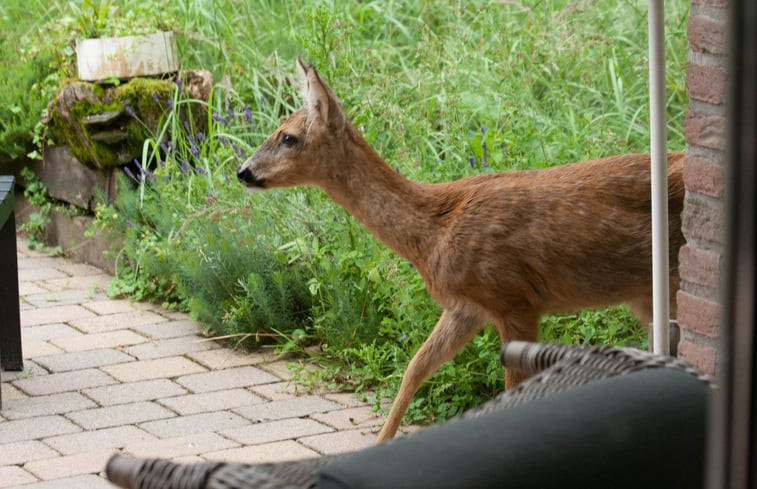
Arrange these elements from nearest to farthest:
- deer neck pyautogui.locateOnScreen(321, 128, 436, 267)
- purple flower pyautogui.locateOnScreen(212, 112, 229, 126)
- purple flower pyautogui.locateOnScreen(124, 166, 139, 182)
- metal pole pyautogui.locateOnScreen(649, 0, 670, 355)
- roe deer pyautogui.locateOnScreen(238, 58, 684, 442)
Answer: metal pole pyautogui.locateOnScreen(649, 0, 670, 355), roe deer pyautogui.locateOnScreen(238, 58, 684, 442), deer neck pyautogui.locateOnScreen(321, 128, 436, 267), purple flower pyautogui.locateOnScreen(212, 112, 229, 126), purple flower pyautogui.locateOnScreen(124, 166, 139, 182)

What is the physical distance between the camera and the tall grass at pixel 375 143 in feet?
17.7

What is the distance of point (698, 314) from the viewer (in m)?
3.49

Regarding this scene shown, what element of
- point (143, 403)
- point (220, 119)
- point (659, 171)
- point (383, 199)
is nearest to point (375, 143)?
point (220, 119)

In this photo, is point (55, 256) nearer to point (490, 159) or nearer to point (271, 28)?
point (271, 28)

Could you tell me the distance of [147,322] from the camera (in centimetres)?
657

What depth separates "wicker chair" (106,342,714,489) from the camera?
1.72 m

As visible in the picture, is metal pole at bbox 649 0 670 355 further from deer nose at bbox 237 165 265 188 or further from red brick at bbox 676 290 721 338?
deer nose at bbox 237 165 265 188

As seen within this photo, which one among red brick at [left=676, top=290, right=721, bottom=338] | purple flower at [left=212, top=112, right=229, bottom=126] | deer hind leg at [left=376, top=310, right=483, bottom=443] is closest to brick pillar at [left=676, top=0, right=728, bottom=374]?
red brick at [left=676, top=290, right=721, bottom=338]

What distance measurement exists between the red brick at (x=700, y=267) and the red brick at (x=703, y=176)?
19 cm

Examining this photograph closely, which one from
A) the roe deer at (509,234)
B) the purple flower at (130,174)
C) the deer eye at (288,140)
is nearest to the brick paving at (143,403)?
the roe deer at (509,234)

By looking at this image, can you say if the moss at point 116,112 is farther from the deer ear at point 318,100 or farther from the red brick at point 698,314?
the red brick at point 698,314

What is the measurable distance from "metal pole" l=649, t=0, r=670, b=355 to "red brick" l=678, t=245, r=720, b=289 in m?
0.33

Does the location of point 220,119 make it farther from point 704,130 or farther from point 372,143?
point 704,130

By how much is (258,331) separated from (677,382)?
4.29 meters
